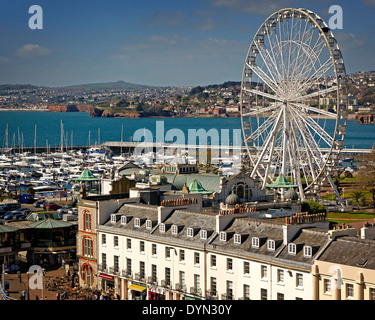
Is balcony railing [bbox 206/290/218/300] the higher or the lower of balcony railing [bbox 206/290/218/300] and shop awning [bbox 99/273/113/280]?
the higher

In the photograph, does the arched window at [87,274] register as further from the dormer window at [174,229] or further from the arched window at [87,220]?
the dormer window at [174,229]

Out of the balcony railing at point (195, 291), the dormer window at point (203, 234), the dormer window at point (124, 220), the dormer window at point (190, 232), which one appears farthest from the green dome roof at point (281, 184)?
the balcony railing at point (195, 291)

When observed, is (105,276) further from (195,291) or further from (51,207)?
(51,207)

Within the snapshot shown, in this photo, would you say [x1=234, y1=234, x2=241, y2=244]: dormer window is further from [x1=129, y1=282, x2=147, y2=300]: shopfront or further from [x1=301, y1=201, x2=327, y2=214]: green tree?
[x1=301, y1=201, x2=327, y2=214]: green tree

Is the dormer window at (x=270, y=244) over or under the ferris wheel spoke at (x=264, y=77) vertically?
under

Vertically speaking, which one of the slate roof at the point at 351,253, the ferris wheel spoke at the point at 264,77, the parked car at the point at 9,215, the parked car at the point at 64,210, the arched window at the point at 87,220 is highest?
the ferris wheel spoke at the point at 264,77

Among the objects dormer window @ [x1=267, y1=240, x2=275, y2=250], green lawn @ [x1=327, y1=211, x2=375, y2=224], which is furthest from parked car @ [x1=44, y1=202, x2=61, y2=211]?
dormer window @ [x1=267, y1=240, x2=275, y2=250]

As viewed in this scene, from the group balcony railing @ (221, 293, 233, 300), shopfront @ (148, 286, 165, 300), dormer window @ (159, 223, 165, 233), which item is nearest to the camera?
balcony railing @ (221, 293, 233, 300)

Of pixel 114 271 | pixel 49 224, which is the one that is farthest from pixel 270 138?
pixel 114 271
